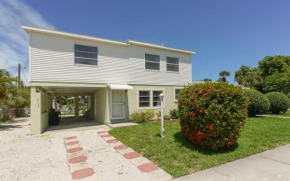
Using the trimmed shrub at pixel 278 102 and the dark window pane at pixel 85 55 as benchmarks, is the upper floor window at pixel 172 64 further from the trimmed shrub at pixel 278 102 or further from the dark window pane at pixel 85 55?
the trimmed shrub at pixel 278 102

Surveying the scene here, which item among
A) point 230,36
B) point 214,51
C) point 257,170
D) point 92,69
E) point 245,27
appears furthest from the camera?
point 214,51

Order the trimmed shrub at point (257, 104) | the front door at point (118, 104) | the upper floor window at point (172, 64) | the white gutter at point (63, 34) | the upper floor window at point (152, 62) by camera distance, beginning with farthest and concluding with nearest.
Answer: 1. the upper floor window at point (172, 64)
2. the upper floor window at point (152, 62)
3. the trimmed shrub at point (257, 104)
4. the front door at point (118, 104)
5. the white gutter at point (63, 34)

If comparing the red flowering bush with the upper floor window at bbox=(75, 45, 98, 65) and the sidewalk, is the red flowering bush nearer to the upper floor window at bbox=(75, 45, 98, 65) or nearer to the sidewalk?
the sidewalk

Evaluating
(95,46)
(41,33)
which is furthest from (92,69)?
(41,33)

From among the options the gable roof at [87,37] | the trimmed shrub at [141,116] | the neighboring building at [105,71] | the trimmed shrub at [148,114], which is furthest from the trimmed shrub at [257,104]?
the trimmed shrub at [141,116]

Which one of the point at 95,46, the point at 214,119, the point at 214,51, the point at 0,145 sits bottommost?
the point at 0,145

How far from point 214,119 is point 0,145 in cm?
960

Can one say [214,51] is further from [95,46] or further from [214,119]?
[214,119]

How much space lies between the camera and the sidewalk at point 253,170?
12.3 ft

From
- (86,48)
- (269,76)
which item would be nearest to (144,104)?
(86,48)

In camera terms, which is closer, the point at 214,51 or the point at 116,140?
the point at 116,140

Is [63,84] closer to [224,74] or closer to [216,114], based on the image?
[216,114]

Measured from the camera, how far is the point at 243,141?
6.40 m

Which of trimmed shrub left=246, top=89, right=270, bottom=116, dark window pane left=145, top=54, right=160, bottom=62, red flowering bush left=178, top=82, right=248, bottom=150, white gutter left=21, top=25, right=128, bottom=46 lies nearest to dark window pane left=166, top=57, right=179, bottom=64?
dark window pane left=145, top=54, right=160, bottom=62
